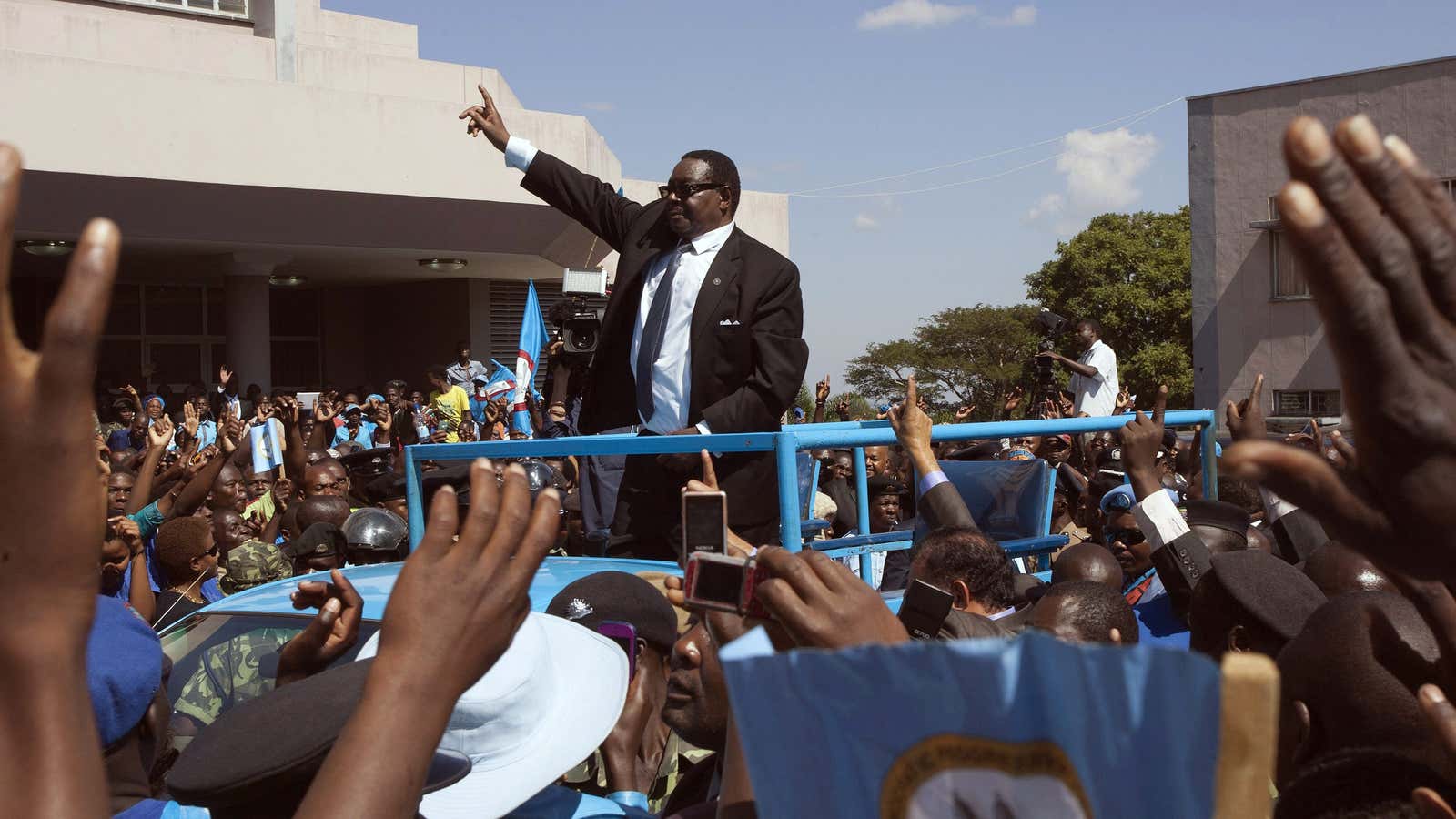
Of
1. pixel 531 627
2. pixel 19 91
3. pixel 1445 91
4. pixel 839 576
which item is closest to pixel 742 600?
pixel 839 576

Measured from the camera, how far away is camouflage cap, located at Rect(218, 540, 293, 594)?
549 cm

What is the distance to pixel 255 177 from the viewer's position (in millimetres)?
16219

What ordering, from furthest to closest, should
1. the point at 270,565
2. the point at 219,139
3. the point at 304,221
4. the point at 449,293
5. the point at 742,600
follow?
the point at 449,293, the point at 304,221, the point at 219,139, the point at 270,565, the point at 742,600

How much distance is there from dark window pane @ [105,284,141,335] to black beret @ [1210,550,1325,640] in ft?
67.9

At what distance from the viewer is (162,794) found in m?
3.09

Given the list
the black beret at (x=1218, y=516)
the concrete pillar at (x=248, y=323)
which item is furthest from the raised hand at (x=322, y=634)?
the concrete pillar at (x=248, y=323)

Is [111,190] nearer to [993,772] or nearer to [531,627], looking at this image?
[531,627]

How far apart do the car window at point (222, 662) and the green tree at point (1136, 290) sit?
31256mm

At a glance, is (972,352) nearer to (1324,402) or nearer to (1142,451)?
(1324,402)

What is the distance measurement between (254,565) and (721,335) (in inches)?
96.0

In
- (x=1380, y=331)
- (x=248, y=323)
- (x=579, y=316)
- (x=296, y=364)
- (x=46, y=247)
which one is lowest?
(x=1380, y=331)

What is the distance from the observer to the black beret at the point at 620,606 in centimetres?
341

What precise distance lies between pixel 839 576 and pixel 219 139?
52.9 ft

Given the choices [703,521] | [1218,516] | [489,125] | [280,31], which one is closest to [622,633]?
[703,521]
